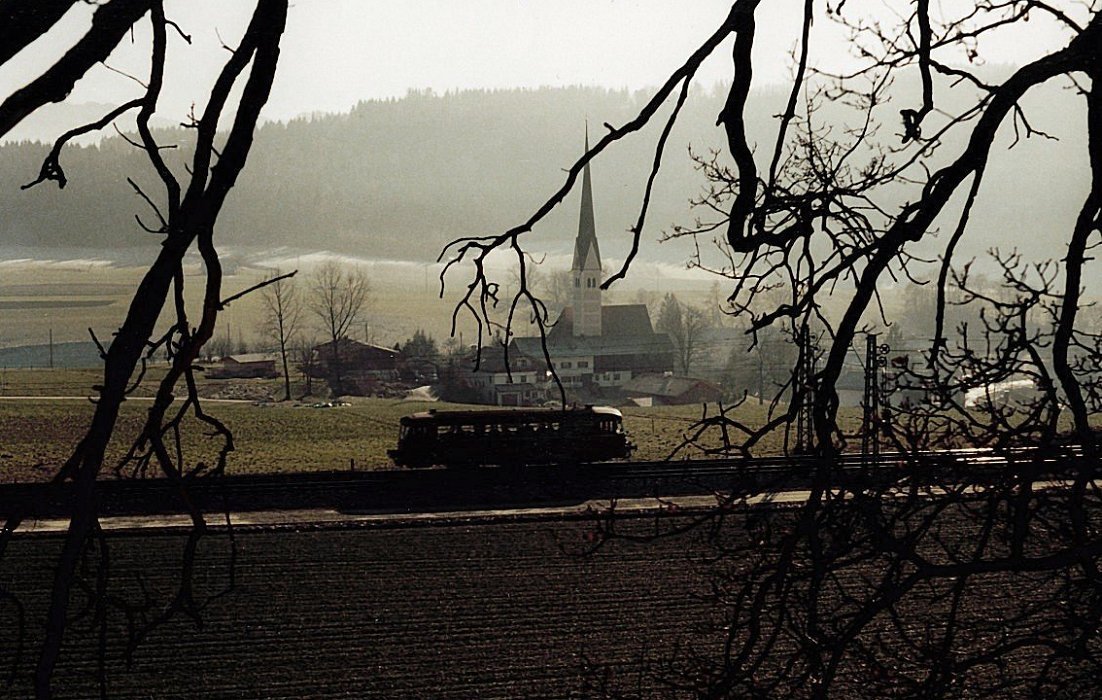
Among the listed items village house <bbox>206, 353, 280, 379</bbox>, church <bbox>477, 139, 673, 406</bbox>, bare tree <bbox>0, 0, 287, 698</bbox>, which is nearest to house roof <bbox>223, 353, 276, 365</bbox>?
village house <bbox>206, 353, 280, 379</bbox>

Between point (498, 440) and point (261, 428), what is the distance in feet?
30.4

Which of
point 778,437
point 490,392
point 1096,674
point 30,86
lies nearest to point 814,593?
point 1096,674

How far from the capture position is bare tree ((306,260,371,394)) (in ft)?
115

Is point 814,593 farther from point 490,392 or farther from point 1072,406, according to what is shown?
point 490,392

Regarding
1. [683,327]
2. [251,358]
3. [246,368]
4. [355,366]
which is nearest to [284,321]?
[251,358]

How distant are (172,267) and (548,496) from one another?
1551cm

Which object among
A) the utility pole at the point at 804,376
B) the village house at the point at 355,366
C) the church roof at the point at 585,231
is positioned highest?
the church roof at the point at 585,231

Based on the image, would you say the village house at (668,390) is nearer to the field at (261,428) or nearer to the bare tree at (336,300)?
the field at (261,428)

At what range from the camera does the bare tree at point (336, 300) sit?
1383 inches

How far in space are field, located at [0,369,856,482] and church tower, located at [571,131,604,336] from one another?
6.19 m

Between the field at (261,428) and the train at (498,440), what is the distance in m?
1.76

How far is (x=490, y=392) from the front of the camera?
31.0 m

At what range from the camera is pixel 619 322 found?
36594 millimetres

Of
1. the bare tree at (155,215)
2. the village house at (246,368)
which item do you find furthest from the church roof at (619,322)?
the bare tree at (155,215)
